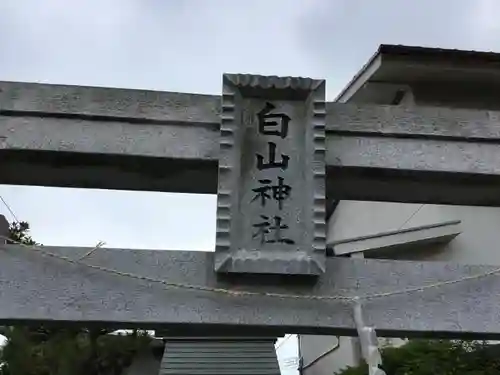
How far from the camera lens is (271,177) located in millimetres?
3867

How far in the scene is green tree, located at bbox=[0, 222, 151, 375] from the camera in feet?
29.2

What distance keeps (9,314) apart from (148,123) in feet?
4.28

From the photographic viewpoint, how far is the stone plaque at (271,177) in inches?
145

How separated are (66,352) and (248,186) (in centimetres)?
598

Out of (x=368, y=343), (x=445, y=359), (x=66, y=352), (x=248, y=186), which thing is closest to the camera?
(x=368, y=343)

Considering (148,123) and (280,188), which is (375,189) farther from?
(148,123)

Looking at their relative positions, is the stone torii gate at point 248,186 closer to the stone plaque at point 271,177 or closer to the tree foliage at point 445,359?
the stone plaque at point 271,177

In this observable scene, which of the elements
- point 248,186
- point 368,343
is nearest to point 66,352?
point 248,186

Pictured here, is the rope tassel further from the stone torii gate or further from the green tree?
the green tree

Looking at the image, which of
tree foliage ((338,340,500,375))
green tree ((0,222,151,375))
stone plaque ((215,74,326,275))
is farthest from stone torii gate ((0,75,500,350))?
green tree ((0,222,151,375))

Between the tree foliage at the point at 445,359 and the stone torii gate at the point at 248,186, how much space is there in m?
2.32

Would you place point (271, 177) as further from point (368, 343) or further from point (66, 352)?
point (66, 352)

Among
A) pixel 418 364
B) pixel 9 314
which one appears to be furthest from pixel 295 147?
pixel 418 364

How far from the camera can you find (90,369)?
9117 millimetres
